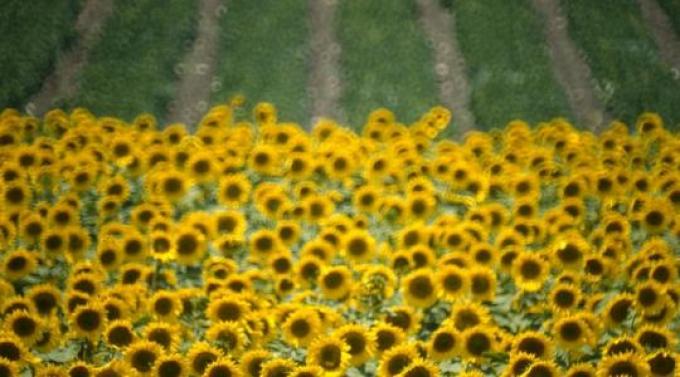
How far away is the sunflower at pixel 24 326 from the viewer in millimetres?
4707

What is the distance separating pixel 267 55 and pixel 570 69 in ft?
15.5

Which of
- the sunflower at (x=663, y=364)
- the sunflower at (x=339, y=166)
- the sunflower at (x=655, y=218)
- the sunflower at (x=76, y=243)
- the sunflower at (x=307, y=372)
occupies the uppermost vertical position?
the sunflower at (x=339, y=166)

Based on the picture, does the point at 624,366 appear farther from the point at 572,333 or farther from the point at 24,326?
the point at 24,326

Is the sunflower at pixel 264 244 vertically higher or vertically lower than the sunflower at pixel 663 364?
higher

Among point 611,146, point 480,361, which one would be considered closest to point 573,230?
point 480,361

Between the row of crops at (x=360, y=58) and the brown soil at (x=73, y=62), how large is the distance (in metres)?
0.17

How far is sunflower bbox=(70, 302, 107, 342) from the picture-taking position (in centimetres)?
473

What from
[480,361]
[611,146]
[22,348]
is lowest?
[480,361]

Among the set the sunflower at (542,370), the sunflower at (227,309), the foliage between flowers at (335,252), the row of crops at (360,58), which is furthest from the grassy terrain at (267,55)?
the sunflower at (542,370)

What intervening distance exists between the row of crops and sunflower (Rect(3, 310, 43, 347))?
8.50m

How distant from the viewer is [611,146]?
7883 millimetres

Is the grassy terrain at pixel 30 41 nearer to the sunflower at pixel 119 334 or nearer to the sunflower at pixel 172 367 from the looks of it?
the sunflower at pixel 119 334

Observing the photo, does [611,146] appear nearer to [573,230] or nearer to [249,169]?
[573,230]

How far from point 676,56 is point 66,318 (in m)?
12.6
